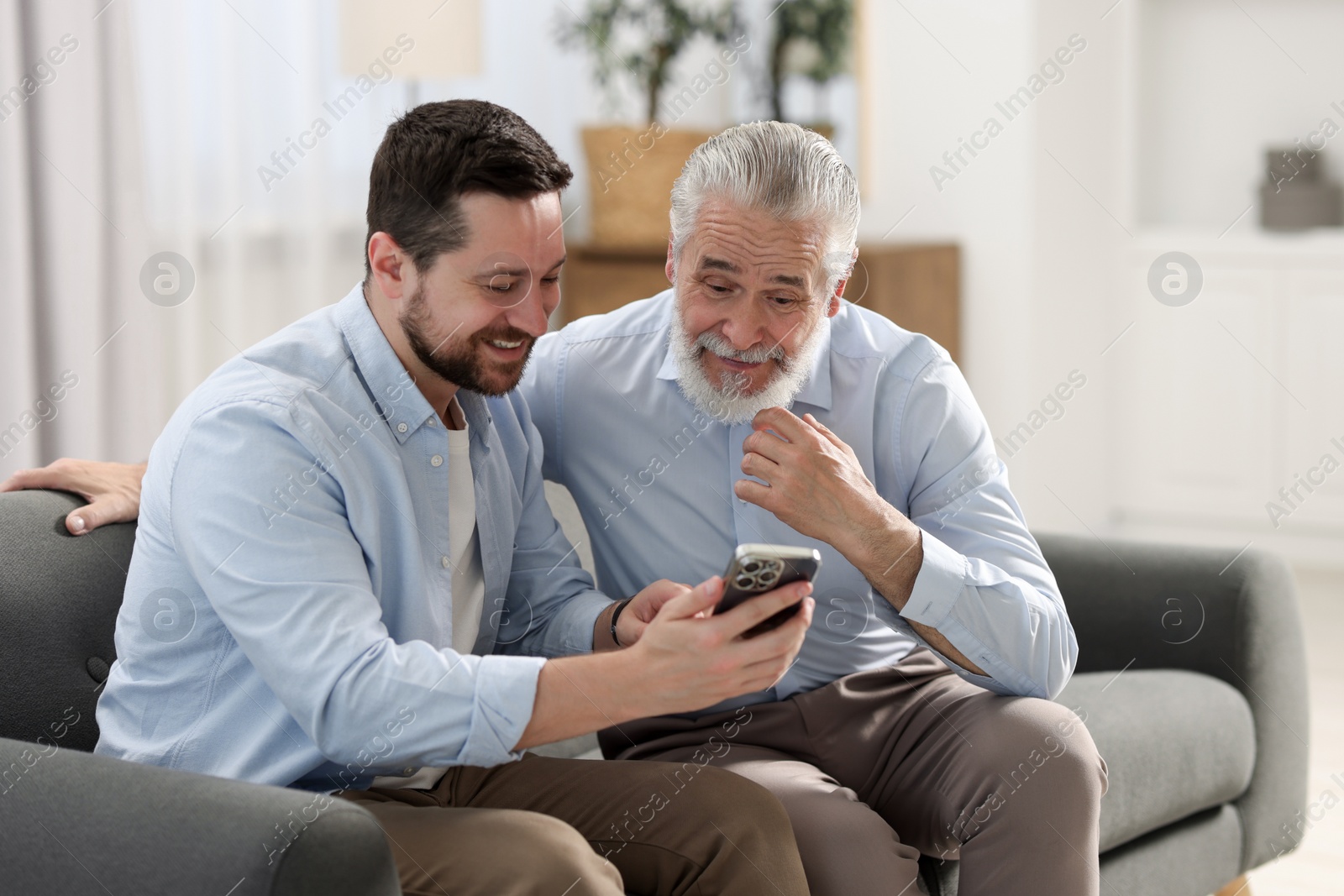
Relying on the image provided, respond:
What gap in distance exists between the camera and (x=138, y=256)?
281 centimetres

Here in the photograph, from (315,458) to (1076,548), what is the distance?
1.37 meters

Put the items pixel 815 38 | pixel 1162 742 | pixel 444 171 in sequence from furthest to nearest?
pixel 815 38, pixel 1162 742, pixel 444 171

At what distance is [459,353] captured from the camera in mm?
1451

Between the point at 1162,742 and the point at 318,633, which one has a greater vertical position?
the point at 318,633

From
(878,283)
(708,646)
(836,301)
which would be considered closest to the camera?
(708,646)

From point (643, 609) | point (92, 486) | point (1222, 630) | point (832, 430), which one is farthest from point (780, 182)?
point (1222, 630)

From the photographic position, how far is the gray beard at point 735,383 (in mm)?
1704

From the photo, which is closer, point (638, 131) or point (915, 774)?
point (915, 774)

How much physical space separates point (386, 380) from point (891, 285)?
273 cm

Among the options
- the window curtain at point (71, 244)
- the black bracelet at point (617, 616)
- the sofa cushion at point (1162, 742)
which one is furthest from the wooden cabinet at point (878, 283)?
the black bracelet at point (617, 616)

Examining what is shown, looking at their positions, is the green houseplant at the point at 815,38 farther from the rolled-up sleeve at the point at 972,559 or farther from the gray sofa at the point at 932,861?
the rolled-up sleeve at the point at 972,559

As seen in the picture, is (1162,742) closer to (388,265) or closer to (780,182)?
(780,182)

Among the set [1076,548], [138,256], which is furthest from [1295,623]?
[138,256]

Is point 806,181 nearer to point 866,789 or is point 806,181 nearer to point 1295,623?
point 866,789
